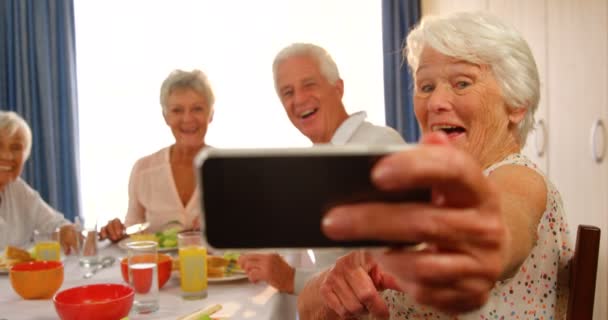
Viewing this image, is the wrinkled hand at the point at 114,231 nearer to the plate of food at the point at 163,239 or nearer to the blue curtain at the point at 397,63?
the plate of food at the point at 163,239

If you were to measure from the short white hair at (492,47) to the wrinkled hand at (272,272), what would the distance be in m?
0.72

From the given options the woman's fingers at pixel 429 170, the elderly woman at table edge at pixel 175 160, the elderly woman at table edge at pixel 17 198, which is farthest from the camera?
the elderly woman at table edge at pixel 175 160

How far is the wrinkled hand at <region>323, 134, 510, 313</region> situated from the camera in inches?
15.8

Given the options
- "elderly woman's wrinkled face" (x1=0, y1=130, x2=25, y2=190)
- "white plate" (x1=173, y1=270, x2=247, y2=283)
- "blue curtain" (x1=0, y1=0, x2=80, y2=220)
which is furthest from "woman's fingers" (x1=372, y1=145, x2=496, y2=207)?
"blue curtain" (x1=0, y1=0, x2=80, y2=220)

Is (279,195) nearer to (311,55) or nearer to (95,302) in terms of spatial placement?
(95,302)

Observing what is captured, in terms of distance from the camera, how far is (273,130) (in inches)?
→ 151

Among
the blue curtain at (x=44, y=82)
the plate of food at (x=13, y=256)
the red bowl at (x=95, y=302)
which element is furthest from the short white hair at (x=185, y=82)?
the blue curtain at (x=44, y=82)

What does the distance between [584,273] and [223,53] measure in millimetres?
3255

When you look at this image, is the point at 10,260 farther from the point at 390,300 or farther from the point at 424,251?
the point at 424,251

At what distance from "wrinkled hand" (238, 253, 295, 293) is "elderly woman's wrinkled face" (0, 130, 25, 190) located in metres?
1.53

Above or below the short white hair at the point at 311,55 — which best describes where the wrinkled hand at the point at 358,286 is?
below

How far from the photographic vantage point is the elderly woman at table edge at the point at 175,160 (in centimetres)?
245

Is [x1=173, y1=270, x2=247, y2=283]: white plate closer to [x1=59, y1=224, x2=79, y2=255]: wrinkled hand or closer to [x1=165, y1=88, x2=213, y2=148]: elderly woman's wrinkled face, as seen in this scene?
[x1=59, y1=224, x2=79, y2=255]: wrinkled hand

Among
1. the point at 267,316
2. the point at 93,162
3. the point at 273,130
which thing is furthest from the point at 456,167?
the point at 93,162
